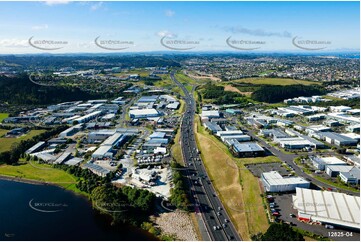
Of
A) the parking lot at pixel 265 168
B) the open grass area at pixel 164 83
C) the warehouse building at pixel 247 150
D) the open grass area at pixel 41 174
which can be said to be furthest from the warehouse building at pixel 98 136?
the open grass area at pixel 164 83

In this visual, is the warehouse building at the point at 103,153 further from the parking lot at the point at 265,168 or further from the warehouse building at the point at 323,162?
the warehouse building at the point at 323,162

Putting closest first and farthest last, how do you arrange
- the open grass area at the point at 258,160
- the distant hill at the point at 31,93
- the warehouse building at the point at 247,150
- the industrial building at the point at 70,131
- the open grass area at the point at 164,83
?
1. the open grass area at the point at 258,160
2. the warehouse building at the point at 247,150
3. the industrial building at the point at 70,131
4. the distant hill at the point at 31,93
5. the open grass area at the point at 164,83

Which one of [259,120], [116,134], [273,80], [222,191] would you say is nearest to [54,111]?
[116,134]

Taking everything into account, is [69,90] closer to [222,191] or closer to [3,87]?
[3,87]

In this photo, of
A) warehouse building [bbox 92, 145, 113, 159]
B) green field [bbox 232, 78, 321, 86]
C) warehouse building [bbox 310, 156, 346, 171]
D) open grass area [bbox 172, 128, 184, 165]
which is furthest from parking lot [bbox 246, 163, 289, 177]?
green field [bbox 232, 78, 321, 86]

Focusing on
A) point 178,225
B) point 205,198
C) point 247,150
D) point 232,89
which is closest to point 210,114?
point 247,150

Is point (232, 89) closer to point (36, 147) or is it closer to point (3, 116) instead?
point (36, 147)
